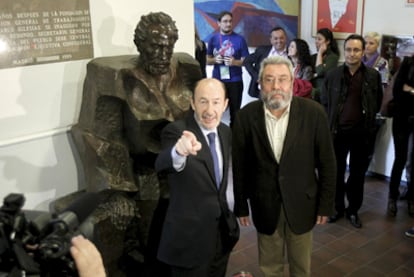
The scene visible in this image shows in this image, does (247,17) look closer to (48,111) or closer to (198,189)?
(48,111)

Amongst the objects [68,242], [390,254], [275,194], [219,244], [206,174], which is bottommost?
[390,254]

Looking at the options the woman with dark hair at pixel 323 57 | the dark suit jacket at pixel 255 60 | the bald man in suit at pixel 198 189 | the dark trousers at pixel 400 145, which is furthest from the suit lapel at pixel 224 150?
the dark suit jacket at pixel 255 60

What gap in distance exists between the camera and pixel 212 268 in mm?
2387

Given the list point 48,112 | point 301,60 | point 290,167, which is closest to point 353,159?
point 301,60

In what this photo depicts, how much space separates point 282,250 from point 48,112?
149 centimetres

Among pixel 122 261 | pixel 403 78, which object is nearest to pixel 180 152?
pixel 122 261

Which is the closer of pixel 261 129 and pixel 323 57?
pixel 261 129

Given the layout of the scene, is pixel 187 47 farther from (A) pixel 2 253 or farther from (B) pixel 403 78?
(A) pixel 2 253

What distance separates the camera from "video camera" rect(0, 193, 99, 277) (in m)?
1.05

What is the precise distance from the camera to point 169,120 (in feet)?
7.78

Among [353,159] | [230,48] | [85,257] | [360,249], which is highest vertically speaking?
[230,48]

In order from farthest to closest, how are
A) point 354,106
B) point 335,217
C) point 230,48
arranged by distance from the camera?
point 230,48, point 335,217, point 354,106

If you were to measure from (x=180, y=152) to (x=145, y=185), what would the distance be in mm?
764

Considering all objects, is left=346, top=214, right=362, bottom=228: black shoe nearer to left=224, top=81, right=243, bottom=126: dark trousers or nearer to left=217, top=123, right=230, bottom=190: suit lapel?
left=224, top=81, right=243, bottom=126: dark trousers
